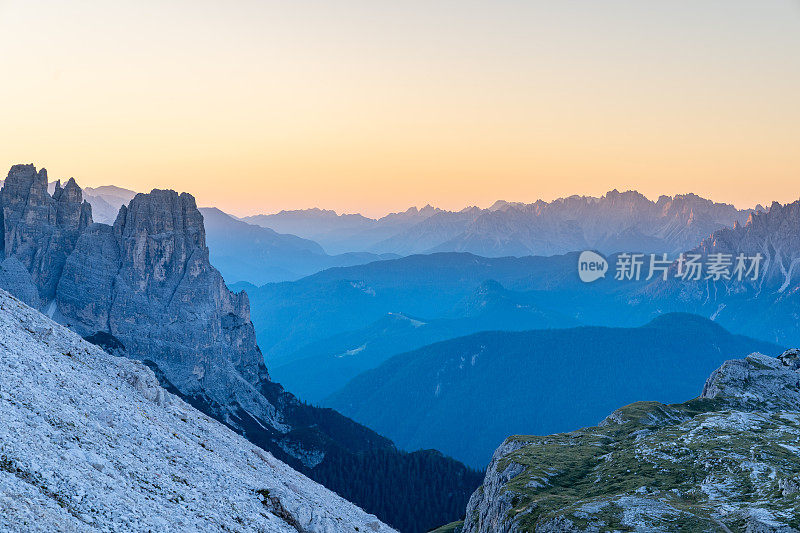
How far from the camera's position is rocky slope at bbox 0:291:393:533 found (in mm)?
45469

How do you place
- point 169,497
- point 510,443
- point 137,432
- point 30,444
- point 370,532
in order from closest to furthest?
point 30,444
point 169,497
point 137,432
point 370,532
point 510,443

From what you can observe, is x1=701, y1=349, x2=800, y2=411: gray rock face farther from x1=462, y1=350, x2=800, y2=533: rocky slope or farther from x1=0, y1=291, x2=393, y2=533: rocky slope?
x1=0, y1=291, x2=393, y2=533: rocky slope

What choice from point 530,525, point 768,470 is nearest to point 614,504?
point 530,525

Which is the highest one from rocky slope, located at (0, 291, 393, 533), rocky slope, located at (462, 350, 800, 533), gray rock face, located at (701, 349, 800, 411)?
gray rock face, located at (701, 349, 800, 411)

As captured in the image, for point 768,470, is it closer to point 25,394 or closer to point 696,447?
point 696,447

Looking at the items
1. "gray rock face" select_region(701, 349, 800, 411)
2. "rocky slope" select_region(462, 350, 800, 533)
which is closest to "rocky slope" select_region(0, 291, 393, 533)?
"rocky slope" select_region(462, 350, 800, 533)

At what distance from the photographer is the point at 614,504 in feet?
257

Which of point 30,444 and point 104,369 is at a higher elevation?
point 104,369

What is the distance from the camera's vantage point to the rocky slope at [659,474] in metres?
73.7

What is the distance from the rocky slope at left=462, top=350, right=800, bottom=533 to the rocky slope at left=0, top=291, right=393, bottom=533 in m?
27.4

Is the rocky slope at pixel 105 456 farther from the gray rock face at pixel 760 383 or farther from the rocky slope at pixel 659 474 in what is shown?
the gray rock face at pixel 760 383

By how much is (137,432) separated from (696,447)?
276 feet

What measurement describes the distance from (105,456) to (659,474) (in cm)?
7635

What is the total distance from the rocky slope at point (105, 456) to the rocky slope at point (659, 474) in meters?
27.4
